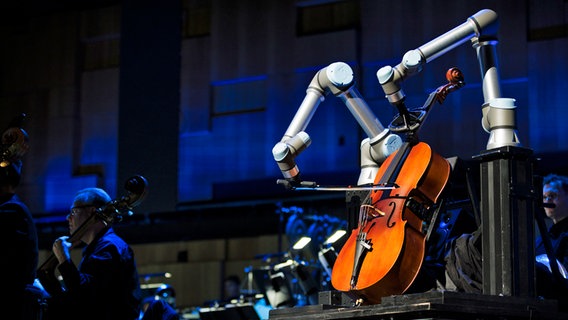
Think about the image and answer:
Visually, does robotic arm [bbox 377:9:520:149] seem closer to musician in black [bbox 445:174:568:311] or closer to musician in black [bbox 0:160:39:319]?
musician in black [bbox 445:174:568:311]

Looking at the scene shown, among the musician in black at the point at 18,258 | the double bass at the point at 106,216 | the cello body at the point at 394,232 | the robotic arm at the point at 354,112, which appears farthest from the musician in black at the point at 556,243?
the musician in black at the point at 18,258

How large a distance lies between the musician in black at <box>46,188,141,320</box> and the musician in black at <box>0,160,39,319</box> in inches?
5.2

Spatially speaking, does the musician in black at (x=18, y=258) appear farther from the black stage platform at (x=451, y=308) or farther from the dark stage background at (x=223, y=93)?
the dark stage background at (x=223, y=93)

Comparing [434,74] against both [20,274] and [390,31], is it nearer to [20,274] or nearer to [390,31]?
[390,31]

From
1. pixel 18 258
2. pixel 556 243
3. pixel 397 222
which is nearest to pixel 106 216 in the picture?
pixel 18 258

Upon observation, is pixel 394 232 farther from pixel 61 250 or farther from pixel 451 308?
pixel 61 250

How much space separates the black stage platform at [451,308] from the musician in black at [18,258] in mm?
1880

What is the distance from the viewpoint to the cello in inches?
114

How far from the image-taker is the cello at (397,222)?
2891 millimetres

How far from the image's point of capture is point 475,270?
10.0 ft

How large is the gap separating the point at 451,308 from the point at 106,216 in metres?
2.37

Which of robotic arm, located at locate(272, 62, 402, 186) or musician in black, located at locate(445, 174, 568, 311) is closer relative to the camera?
musician in black, located at locate(445, 174, 568, 311)

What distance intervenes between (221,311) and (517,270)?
368 cm

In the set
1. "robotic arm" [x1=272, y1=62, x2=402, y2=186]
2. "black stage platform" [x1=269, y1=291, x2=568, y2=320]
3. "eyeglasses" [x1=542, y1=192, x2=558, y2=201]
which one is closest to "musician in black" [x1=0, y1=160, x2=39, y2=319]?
"robotic arm" [x1=272, y1=62, x2=402, y2=186]
